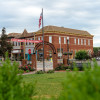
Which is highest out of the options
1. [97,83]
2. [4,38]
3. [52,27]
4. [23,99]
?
[52,27]

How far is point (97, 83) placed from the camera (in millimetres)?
2031

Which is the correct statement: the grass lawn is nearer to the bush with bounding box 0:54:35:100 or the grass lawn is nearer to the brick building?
the bush with bounding box 0:54:35:100

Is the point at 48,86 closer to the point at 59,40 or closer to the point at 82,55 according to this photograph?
the point at 82,55

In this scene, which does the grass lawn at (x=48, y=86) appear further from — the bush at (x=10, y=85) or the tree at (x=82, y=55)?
the tree at (x=82, y=55)

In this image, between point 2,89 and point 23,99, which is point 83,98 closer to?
point 23,99

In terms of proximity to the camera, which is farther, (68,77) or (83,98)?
(68,77)

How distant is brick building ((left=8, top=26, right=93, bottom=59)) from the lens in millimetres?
56125

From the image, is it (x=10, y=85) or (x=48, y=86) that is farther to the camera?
(x=48, y=86)

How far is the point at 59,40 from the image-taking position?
57844 mm

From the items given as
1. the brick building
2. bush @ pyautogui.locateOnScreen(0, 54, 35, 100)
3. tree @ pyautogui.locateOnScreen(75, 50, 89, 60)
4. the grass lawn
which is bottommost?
the grass lawn

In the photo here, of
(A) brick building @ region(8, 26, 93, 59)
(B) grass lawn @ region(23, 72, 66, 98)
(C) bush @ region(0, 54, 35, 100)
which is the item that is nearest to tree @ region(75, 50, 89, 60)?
(A) brick building @ region(8, 26, 93, 59)

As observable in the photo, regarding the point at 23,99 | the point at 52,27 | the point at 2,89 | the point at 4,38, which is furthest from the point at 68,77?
the point at 52,27

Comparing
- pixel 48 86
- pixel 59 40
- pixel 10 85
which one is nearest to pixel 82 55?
pixel 59 40

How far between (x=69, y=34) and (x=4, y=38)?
2125 centimetres
